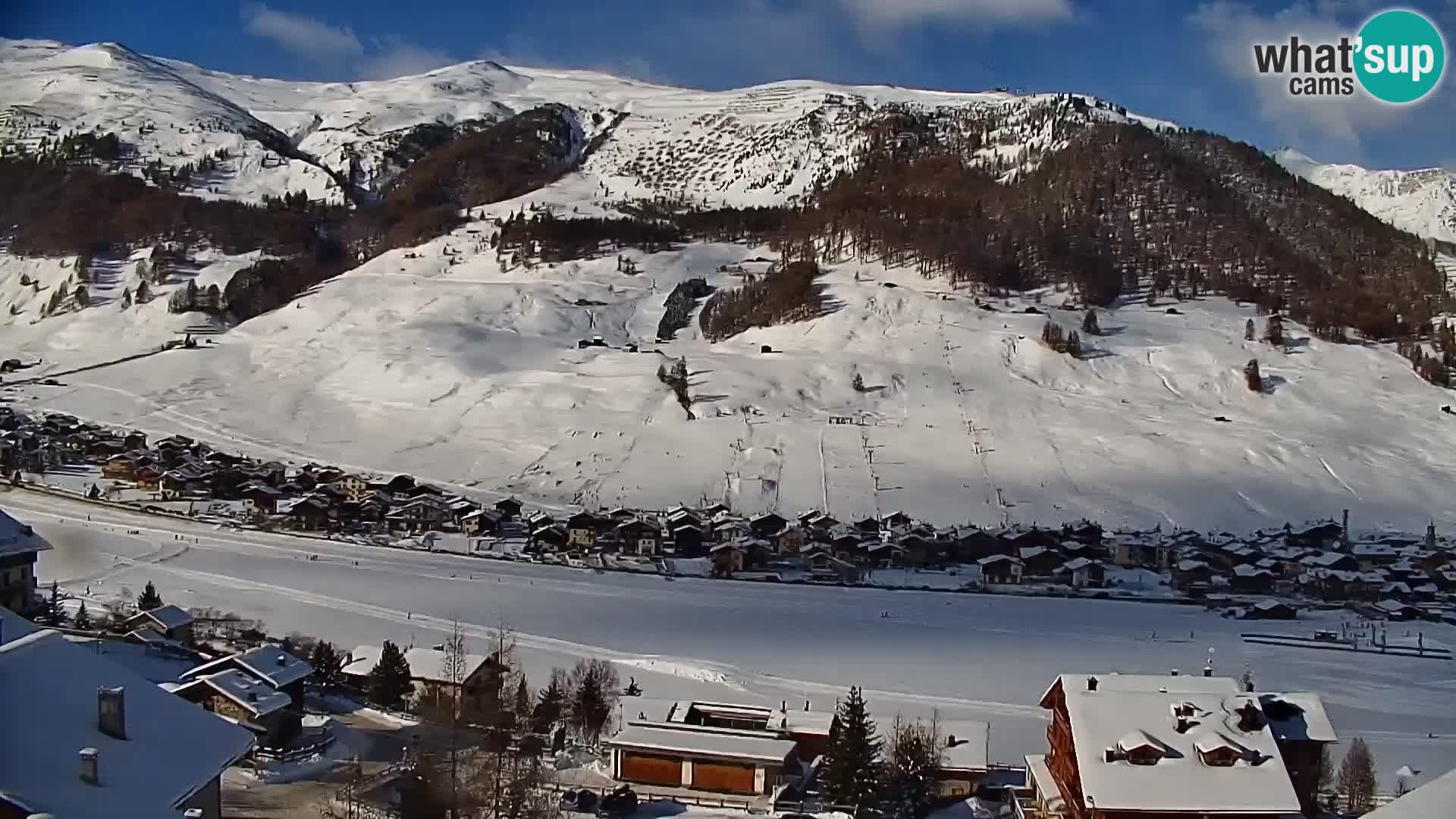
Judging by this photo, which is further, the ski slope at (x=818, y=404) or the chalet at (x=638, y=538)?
the ski slope at (x=818, y=404)

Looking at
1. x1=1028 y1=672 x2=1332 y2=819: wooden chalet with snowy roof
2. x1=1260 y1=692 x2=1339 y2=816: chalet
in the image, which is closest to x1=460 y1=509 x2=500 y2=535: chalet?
x1=1028 y1=672 x2=1332 y2=819: wooden chalet with snowy roof

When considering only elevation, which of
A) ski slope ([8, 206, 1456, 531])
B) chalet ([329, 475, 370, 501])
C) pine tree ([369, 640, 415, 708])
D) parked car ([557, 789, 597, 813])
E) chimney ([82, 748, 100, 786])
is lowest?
parked car ([557, 789, 597, 813])

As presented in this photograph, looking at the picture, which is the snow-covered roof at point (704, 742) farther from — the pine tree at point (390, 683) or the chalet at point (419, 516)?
the chalet at point (419, 516)

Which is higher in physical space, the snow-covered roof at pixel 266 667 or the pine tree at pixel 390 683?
the snow-covered roof at pixel 266 667

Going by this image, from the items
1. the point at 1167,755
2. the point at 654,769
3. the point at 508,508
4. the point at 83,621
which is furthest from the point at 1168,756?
the point at 508,508

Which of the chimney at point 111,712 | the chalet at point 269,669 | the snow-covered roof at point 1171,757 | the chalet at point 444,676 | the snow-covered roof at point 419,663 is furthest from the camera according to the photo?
the snow-covered roof at point 419,663

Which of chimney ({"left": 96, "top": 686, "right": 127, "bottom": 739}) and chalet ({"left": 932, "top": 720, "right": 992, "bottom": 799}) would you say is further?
chalet ({"left": 932, "top": 720, "right": 992, "bottom": 799})

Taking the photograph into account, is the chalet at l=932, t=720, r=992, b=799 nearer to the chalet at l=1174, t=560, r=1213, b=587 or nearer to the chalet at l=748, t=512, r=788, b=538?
the chalet at l=1174, t=560, r=1213, b=587

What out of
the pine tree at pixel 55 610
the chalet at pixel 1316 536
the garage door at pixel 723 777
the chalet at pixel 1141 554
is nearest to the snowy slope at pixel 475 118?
the chalet at pixel 1316 536
